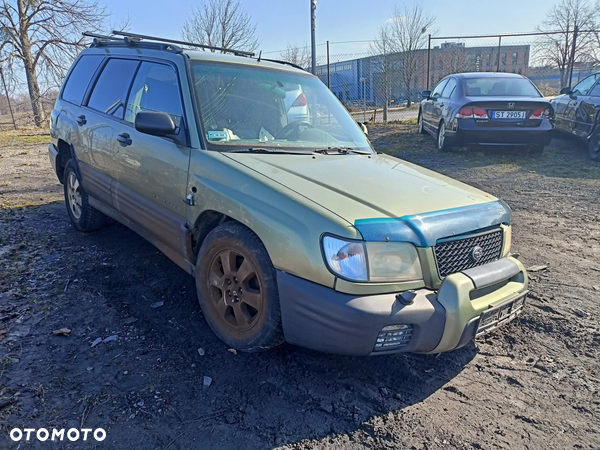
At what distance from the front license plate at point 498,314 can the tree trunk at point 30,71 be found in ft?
77.7

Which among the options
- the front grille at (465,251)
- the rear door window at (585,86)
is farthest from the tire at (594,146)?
the front grille at (465,251)

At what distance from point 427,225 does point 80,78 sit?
4436 millimetres

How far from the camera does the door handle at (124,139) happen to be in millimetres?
3726

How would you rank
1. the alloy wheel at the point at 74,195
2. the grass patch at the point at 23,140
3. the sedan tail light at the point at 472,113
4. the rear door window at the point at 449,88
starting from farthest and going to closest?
the grass patch at the point at 23,140 → the rear door window at the point at 449,88 → the sedan tail light at the point at 472,113 → the alloy wheel at the point at 74,195

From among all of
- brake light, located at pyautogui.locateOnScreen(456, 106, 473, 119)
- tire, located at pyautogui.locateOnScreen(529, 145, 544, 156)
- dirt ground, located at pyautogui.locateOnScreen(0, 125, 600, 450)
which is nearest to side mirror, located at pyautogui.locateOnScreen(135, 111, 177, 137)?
dirt ground, located at pyautogui.locateOnScreen(0, 125, 600, 450)

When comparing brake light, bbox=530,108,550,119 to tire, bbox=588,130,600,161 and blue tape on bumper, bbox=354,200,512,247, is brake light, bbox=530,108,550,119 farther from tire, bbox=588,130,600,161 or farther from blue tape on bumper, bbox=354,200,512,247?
blue tape on bumper, bbox=354,200,512,247

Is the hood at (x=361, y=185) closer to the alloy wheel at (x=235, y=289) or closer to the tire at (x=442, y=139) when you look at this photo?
the alloy wheel at (x=235, y=289)

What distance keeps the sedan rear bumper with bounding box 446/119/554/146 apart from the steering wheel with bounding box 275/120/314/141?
566cm

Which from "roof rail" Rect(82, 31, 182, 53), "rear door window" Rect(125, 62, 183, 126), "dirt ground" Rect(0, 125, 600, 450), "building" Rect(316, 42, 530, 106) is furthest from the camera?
"building" Rect(316, 42, 530, 106)

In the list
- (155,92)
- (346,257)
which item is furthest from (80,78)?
(346,257)

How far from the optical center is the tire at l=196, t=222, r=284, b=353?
2535mm

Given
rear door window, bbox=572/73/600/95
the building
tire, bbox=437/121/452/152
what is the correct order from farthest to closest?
the building, tire, bbox=437/121/452/152, rear door window, bbox=572/73/600/95

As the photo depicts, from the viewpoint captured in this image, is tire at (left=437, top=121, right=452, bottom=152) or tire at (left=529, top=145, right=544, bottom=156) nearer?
tire at (left=529, top=145, right=544, bottom=156)

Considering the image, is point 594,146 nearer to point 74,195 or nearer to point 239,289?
point 239,289
